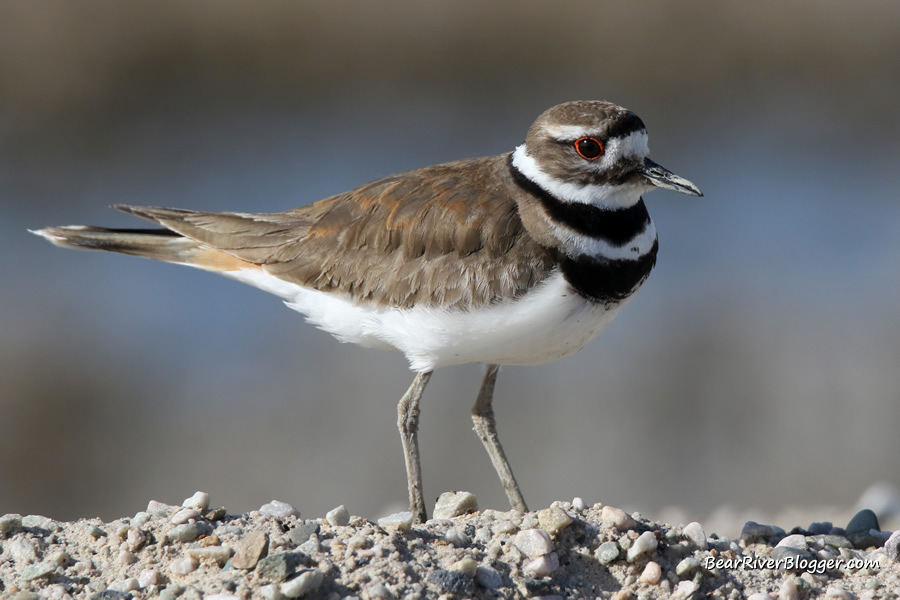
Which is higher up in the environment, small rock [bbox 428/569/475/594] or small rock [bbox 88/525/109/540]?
small rock [bbox 88/525/109/540]

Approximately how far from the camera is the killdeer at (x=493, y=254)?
4422 millimetres

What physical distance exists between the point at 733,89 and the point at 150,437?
840cm

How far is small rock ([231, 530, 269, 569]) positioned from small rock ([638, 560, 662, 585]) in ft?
4.42

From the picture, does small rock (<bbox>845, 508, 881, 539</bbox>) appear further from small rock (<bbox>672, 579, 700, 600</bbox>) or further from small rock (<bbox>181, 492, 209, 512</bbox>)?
small rock (<bbox>181, 492, 209, 512</bbox>)

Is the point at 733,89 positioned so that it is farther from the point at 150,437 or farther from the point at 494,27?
the point at 150,437

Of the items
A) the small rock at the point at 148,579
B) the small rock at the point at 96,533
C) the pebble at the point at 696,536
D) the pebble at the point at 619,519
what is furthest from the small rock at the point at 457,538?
the small rock at the point at 96,533

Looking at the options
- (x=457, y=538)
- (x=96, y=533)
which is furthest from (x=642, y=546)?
(x=96, y=533)

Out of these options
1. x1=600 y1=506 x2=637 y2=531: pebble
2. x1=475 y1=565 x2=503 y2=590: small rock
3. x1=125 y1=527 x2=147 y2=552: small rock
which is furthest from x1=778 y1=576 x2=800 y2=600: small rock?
x1=125 y1=527 x2=147 y2=552: small rock

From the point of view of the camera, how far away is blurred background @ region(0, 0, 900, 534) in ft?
27.5

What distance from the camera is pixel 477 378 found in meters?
8.97

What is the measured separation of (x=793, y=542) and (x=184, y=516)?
8.04 ft

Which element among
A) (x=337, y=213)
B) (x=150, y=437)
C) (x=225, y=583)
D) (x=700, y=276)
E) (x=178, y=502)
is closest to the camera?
(x=225, y=583)

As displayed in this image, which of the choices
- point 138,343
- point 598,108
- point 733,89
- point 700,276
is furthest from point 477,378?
point 733,89

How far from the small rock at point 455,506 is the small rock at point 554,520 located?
23.0 inches
